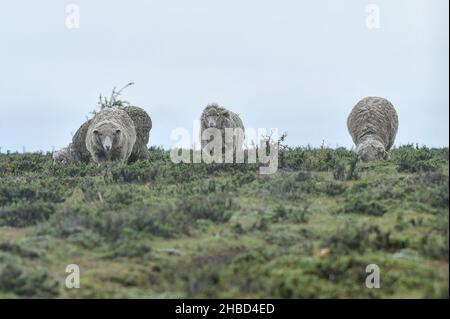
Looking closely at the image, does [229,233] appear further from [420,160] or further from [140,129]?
[140,129]

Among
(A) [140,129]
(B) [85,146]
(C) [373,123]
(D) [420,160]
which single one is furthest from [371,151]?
(B) [85,146]

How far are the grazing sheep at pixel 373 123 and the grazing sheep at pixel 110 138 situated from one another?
7.02 metres

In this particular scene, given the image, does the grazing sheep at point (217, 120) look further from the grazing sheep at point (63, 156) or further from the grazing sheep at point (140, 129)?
the grazing sheep at point (63, 156)

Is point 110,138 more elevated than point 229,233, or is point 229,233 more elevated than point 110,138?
point 110,138

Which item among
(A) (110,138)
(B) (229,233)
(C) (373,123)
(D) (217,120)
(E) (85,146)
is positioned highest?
(C) (373,123)

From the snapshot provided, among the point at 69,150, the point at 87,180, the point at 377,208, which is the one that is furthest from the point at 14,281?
the point at 69,150

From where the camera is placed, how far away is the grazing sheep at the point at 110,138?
27.3 m

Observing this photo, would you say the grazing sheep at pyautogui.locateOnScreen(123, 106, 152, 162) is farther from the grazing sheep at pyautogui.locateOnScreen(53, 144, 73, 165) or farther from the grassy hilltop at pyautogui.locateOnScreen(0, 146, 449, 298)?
the grassy hilltop at pyautogui.locateOnScreen(0, 146, 449, 298)

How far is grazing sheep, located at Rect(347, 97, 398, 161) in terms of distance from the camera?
2989 cm

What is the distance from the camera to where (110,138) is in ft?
89.0

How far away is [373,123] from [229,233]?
14.0 metres

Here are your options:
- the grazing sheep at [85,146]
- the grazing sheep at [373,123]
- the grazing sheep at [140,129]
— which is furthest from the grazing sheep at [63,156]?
the grazing sheep at [373,123]

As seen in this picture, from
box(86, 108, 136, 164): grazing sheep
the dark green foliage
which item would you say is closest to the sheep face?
the dark green foliage
